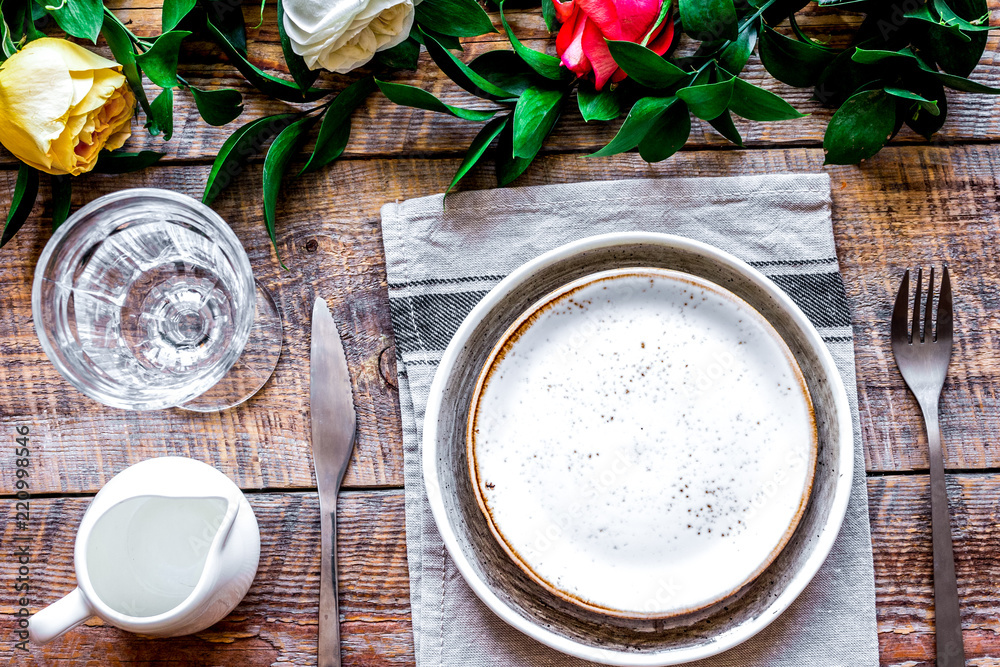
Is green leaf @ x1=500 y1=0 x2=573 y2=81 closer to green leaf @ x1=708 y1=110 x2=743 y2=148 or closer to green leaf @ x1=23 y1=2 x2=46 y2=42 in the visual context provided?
green leaf @ x1=708 y1=110 x2=743 y2=148

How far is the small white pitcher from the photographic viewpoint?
2.05 feet

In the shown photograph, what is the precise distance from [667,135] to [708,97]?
60mm

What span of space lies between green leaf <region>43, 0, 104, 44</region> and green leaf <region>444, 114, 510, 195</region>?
0.36 meters

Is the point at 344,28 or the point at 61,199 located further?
the point at 61,199

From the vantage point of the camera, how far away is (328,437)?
71 centimetres

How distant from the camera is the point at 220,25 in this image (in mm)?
729

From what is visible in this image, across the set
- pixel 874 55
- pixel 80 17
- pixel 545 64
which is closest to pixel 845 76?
pixel 874 55

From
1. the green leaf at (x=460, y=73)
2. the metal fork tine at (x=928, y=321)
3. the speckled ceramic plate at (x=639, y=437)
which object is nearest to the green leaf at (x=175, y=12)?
the green leaf at (x=460, y=73)

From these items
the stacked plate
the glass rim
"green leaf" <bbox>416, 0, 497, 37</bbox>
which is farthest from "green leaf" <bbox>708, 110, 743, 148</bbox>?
the glass rim

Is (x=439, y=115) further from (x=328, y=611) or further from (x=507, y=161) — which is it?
(x=328, y=611)

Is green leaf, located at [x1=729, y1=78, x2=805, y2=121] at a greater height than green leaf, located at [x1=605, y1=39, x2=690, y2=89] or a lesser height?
lesser

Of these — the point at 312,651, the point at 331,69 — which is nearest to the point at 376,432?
the point at 312,651

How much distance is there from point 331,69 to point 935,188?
0.62m

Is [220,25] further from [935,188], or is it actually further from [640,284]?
[935,188]
